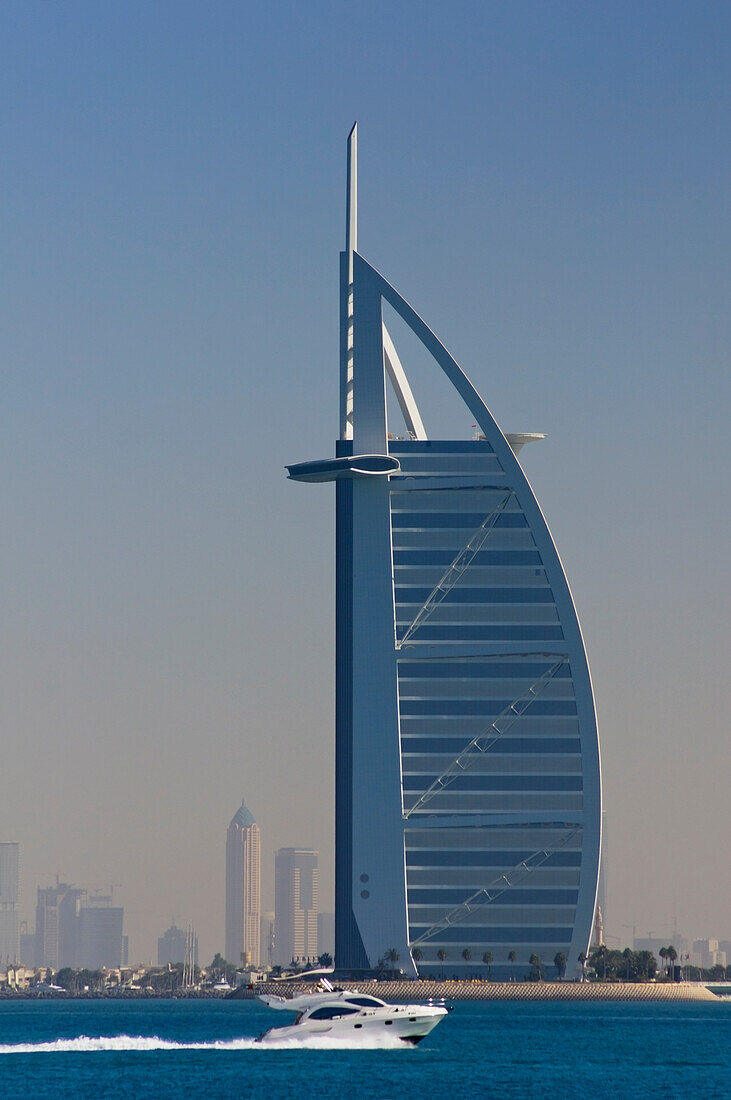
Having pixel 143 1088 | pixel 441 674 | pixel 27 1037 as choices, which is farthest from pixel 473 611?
pixel 143 1088

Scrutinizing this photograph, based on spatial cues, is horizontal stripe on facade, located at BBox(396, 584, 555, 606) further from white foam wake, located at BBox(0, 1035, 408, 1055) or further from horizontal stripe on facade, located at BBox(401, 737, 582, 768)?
white foam wake, located at BBox(0, 1035, 408, 1055)

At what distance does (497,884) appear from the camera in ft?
601

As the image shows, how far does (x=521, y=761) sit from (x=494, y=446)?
27374 mm

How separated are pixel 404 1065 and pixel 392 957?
72.5 metres

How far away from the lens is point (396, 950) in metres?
180

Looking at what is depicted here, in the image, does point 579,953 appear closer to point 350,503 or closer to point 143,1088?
point 350,503

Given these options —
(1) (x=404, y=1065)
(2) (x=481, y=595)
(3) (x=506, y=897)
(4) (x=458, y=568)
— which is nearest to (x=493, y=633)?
(2) (x=481, y=595)

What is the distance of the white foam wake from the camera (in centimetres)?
10725

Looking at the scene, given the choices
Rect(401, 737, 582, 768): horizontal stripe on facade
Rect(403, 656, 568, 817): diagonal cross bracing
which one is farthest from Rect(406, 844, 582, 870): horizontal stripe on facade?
Rect(401, 737, 582, 768): horizontal stripe on facade

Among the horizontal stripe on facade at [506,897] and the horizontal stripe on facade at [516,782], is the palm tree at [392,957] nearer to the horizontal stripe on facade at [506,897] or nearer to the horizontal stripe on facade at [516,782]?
the horizontal stripe on facade at [506,897]

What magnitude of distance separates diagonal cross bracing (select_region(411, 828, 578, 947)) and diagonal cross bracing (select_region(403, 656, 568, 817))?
9.31 meters

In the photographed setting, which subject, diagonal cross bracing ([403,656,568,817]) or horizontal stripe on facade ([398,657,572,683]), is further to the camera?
horizontal stripe on facade ([398,657,572,683])

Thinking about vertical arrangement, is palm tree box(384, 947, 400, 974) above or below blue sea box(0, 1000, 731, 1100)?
above

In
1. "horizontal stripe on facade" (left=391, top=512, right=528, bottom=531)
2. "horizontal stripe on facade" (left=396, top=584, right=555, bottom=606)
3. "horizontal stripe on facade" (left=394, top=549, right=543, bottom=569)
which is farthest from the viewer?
"horizontal stripe on facade" (left=391, top=512, right=528, bottom=531)
